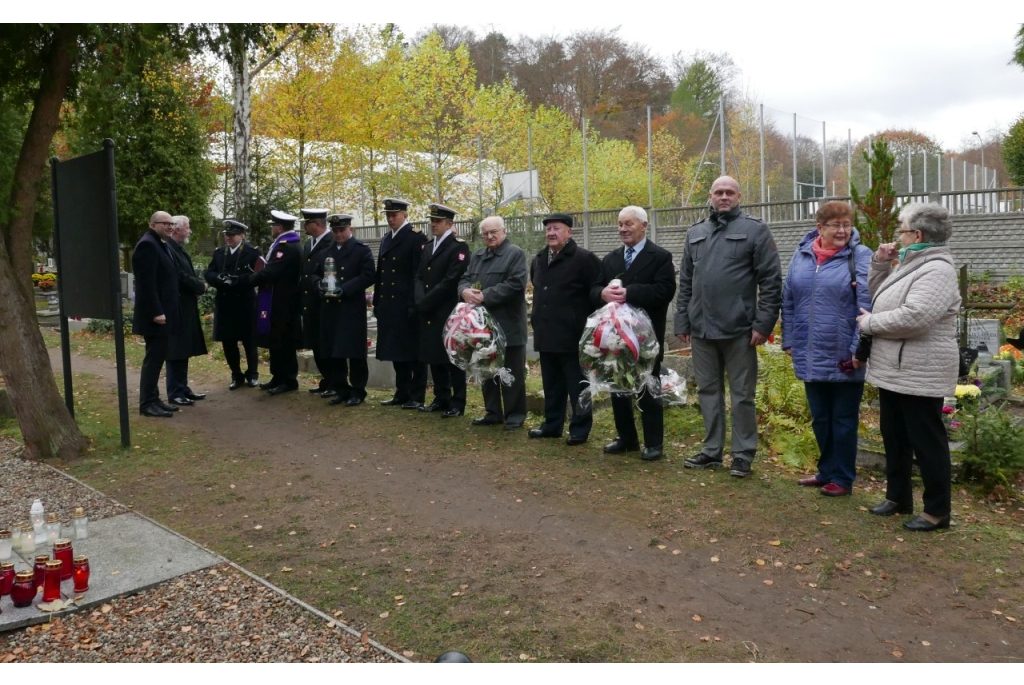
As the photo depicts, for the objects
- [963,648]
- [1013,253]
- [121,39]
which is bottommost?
[963,648]

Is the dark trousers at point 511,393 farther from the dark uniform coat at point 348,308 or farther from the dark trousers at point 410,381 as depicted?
the dark uniform coat at point 348,308

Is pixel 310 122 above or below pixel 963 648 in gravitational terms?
above

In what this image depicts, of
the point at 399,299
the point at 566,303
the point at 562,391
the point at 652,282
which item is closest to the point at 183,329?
the point at 399,299

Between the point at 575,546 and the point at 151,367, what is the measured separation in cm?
628

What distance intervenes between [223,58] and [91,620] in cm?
650

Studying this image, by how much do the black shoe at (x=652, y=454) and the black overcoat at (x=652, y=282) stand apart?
73cm

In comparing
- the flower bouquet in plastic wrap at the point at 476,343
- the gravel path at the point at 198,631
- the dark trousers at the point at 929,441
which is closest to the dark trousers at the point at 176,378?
the flower bouquet in plastic wrap at the point at 476,343

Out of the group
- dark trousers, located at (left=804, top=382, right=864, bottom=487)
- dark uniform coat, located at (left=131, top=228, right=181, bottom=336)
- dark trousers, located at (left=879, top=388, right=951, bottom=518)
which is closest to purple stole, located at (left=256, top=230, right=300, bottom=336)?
dark uniform coat, located at (left=131, top=228, right=181, bottom=336)

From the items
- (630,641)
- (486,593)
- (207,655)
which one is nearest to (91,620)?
(207,655)

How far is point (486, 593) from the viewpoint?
439 centimetres

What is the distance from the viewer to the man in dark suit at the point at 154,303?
9234 millimetres

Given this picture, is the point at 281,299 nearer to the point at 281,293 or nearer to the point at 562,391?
the point at 281,293

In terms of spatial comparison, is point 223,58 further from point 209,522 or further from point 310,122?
point 310,122

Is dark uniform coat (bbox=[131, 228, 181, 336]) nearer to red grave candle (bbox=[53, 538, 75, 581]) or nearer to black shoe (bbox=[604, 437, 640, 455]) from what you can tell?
red grave candle (bbox=[53, 538, 75, 581])
